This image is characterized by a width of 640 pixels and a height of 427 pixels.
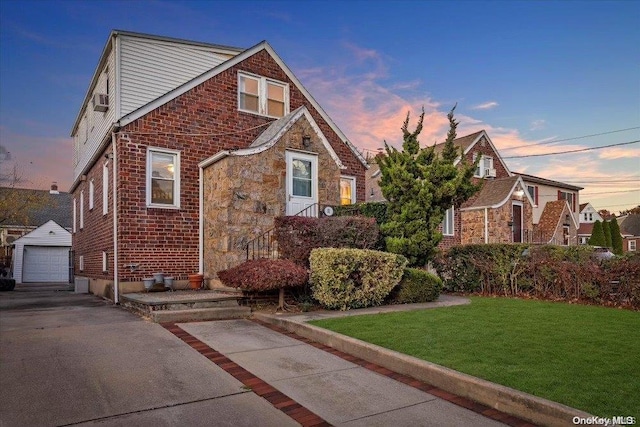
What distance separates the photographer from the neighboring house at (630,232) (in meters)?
54.9

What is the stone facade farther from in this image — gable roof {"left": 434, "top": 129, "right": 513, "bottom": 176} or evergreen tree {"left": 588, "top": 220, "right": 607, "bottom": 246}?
evergreen tree {"left": 588, "top": 220, "right": 607, "bottom": 246}

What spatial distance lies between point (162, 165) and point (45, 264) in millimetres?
23140

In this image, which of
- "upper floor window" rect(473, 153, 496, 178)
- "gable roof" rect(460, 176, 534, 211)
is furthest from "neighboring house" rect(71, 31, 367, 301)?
"upper floor window" rect(473, 153, 496, 178)

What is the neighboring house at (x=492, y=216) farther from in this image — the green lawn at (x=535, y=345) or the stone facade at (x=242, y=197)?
the green lawn at (x=535, y=345)

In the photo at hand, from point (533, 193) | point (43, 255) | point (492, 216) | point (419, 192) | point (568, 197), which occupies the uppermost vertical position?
point (533, 193)

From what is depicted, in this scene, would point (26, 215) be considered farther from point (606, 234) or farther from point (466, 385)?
point (606, 234)

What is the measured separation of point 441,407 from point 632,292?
26.4ft

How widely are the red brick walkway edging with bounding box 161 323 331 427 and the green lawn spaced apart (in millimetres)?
1803

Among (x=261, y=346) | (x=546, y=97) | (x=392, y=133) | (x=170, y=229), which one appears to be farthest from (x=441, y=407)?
(x=392, y=133)

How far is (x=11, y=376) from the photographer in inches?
192

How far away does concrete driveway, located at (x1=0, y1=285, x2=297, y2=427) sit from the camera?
376 centimetres

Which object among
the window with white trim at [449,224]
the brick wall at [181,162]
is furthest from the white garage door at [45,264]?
the window with white trim at [449,224]

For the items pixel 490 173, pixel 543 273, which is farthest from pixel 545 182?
pixel 543 273
